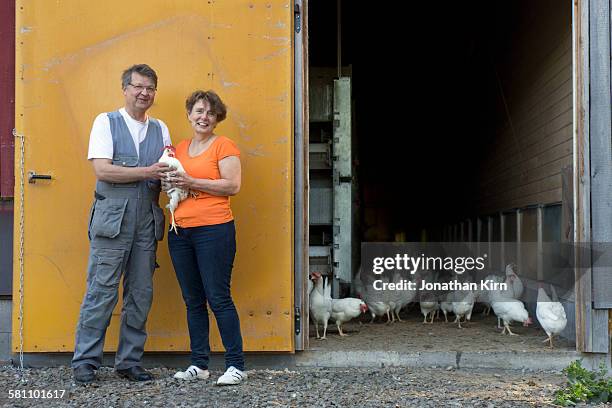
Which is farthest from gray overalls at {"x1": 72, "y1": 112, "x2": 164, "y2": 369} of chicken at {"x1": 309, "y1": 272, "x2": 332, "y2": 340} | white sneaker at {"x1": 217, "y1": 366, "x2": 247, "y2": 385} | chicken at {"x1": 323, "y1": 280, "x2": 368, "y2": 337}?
chicken at {"x1": 323, "y1": 280, "x2": 368, "y2": 337}

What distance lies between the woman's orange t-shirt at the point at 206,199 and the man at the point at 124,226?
8.1 inches

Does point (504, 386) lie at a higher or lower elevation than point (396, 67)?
lower

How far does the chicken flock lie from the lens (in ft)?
17.8

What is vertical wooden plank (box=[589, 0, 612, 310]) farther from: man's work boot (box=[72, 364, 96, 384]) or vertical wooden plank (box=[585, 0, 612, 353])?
man's work boot (box=[72, 364, 96, 384])

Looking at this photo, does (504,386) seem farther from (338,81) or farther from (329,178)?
(338,81)

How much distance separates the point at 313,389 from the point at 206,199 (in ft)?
4.26

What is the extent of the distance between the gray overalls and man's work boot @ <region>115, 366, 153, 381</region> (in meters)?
0.04

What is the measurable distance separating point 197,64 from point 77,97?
822 millimetres

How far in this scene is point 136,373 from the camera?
4168mm

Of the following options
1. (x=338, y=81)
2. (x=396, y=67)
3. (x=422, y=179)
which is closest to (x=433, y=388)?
(x=338, y=81)

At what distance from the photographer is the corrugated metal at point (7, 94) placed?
195 inches

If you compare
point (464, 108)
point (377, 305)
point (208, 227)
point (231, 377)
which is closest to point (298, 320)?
point (231, 377)

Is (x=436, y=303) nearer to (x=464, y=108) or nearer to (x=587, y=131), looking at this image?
(x=587, y=131)

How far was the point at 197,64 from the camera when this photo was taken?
4.54 m
